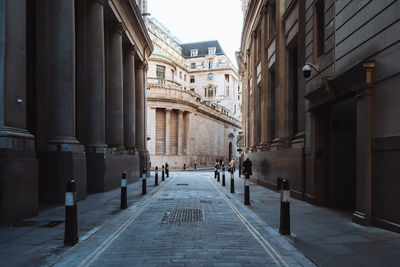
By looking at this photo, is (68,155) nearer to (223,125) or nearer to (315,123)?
(315,123)

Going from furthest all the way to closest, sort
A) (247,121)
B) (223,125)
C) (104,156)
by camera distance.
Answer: (223,125) < (247,121) < (104,156)

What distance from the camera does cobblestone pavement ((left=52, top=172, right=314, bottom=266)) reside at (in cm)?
497

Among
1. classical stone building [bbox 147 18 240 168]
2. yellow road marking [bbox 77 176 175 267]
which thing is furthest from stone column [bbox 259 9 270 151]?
classical stone building [bbox 147 18 240 168]

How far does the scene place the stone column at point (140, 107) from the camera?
27891 millimetres

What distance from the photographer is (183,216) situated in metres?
8.70

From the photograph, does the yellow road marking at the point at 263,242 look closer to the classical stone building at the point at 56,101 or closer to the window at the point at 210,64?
the classical stone building at the point at 56,101

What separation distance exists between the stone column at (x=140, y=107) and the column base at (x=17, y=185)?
19113mm

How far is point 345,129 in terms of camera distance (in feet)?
35.9

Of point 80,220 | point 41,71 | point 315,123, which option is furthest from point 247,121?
point 80,220

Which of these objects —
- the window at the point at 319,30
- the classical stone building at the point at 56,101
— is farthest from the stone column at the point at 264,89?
the window at the point at 319,30

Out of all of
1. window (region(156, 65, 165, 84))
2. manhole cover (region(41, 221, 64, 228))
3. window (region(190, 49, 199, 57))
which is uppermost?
window (region(190, 49, 199, 57))

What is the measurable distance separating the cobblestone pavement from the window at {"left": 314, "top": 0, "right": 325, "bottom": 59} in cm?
618

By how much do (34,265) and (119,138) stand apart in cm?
1525

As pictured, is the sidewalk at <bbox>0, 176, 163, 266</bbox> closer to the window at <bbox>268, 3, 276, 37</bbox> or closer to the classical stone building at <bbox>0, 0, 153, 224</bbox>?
the classical stone building at <bbox>0, 0, 153, 224</bbox>
